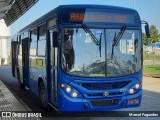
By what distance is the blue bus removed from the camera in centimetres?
906

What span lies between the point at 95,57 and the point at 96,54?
0.08 metres

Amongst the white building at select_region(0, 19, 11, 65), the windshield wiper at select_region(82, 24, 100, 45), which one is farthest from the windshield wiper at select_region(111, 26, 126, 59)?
the white building at select_region(0, 19, 11, 65)

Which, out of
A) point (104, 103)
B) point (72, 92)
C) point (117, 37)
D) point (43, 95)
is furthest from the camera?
point (43, 95)

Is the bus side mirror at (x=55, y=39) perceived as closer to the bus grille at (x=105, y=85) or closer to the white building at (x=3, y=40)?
the bus grille at (x=105, y=85)

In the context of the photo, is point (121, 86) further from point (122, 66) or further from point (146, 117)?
point (146, 117)

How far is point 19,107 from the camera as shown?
35.7 ft

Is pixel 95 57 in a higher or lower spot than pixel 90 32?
lower

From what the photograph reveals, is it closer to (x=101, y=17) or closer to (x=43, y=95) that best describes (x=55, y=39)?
(x=101, y=17)

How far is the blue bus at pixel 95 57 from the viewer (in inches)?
357

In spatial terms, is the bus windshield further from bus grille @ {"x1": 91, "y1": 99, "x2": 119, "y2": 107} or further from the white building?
the white building

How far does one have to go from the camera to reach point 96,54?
9242 millimetres

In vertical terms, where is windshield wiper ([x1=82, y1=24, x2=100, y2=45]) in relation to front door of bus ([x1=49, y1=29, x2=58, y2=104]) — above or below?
above

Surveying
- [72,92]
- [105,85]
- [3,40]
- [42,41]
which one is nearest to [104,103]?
[105,85]

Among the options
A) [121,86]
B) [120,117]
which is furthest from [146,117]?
[121,86]
